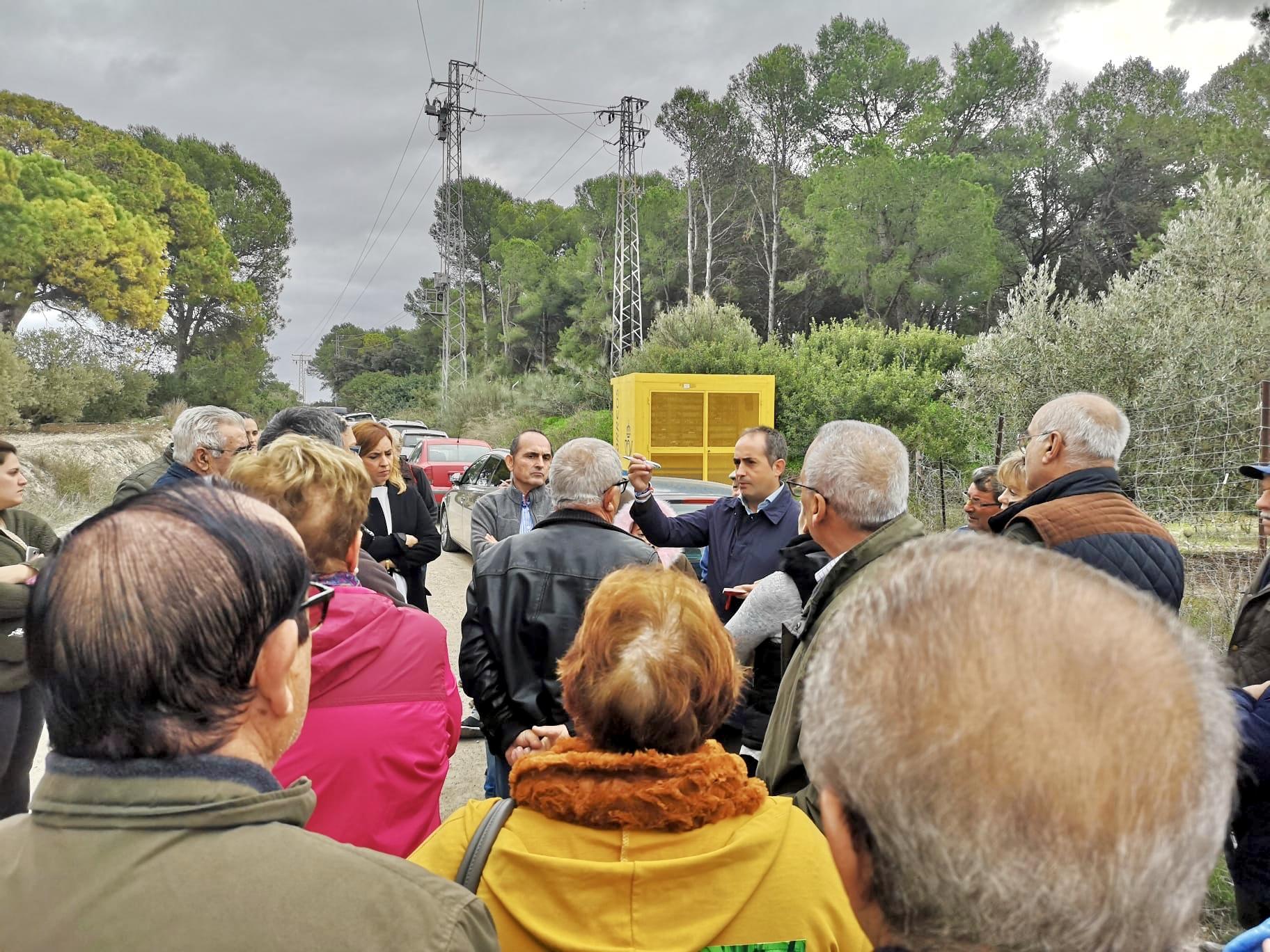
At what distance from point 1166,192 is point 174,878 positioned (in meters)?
49.9

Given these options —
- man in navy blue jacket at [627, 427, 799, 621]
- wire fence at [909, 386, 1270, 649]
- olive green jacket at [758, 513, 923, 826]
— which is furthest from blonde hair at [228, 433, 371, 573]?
wire fence at [909, 386, 1270, 649]

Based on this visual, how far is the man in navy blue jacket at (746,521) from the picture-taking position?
14.5 ft

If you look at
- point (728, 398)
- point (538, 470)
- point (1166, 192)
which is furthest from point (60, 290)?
point (1166, 192)

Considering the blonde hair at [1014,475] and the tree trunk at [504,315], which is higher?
the tree trunk at [504,315]

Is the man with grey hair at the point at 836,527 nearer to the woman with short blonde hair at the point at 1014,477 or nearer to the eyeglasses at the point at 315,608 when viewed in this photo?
the eyeglasses at the point at 315,608

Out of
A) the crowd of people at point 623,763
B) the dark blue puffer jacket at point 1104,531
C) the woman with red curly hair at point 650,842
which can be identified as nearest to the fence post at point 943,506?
the dark blue puffer jacket at point 1104,531

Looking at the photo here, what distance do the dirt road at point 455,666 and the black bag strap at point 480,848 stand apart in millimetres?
1486

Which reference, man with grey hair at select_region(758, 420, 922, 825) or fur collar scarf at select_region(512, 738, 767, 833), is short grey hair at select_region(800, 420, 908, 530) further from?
fur collar scarf at select_region(512, 738, 767, 833)

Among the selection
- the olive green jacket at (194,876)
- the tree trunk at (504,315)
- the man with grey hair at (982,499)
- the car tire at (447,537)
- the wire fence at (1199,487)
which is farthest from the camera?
the tree trunk at (504,315)

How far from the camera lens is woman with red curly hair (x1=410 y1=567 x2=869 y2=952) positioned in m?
1.48

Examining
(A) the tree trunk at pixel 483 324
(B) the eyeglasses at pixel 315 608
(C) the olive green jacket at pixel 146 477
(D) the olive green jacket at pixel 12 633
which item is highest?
(A) the tree trunk at pixel 483 324

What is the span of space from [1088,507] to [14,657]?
4.09 meters

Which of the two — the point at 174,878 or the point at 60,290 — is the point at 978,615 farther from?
the point at 60,290

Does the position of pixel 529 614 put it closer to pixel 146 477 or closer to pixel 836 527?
pixel 836 527
